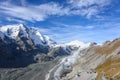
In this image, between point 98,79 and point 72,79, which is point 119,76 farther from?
point 72,79

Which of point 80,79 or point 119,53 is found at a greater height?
point 119,53

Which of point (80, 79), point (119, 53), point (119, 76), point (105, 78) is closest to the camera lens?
point (119, 76)

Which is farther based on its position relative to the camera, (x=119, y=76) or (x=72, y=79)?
(x=72, y=79)

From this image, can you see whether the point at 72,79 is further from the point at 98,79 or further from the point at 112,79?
the point at 112,79

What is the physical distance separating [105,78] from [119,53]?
55.9 metres

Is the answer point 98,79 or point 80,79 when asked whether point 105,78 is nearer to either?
point 98,79

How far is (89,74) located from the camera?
12888 cm

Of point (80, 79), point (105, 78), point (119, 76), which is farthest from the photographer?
point (80, 79)

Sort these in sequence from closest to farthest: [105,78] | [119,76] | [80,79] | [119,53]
A: [119,76] → [105,78] → [80,79] → [119,53]

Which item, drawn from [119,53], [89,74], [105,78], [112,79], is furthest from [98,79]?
[119,53]

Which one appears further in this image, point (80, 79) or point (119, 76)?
point (80, 79)

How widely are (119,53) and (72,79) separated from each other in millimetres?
38430

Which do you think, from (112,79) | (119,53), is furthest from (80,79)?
(119,53)

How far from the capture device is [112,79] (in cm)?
9675
